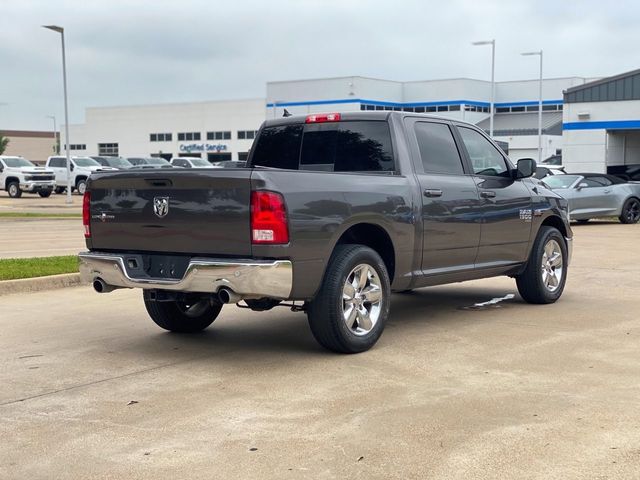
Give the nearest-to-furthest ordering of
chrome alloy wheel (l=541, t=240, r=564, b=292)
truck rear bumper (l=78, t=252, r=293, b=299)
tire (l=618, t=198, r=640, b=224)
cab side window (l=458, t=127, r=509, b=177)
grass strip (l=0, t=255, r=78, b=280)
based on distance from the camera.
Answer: truck rear bumper (l=78, t=252, r=293, b=299) < cab side window (l=458, t=127, r=509, b=177) < chrome alloy wheel (l=541, t=240, r=564, b=292) < grass strip (l=0, t=255, r=78, b=280) < tire (l=618, t=198, r=640, b=224)

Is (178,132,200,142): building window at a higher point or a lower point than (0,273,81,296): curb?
Result: higher

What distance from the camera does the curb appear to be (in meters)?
10.7

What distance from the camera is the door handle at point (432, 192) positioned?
788 cm

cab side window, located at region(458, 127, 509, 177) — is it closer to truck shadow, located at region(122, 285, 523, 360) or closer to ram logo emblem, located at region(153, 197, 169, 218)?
truck shadow, located at region(122, 285, 523, 360)

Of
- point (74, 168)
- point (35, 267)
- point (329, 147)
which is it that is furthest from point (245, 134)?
point (329, 147)

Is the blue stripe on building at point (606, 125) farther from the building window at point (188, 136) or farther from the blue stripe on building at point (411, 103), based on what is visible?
the building window at point (188, 136)

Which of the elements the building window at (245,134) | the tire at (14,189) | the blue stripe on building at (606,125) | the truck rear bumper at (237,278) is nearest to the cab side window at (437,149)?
the truck rear bumper at (237,278)

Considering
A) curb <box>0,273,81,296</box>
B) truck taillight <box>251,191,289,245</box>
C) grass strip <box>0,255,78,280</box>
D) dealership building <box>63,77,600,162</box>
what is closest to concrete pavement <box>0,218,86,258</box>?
grass strip <box>0,255,78,280</box>

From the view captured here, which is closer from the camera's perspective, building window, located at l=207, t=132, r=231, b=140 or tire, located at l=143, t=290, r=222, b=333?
tire, located at l=143, t=290, r=222, b=333

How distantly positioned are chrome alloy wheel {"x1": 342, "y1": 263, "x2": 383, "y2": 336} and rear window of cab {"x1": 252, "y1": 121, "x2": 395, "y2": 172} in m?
1.13

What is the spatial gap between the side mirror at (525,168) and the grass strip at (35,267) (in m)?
6.05

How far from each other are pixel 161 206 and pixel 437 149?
2.82 meters

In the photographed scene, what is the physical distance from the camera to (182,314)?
26.7 ft

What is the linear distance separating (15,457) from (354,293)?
3.12 meters
